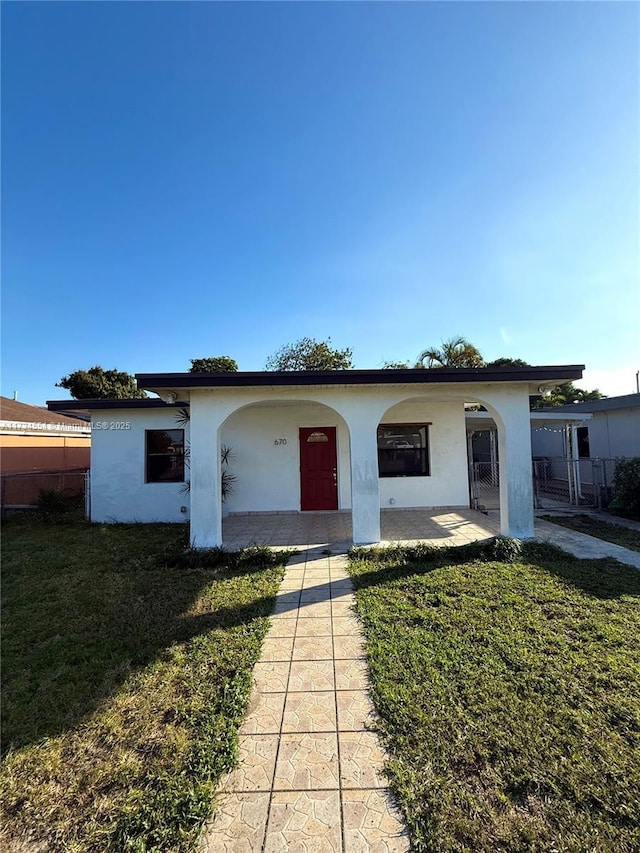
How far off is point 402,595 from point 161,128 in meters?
10.4

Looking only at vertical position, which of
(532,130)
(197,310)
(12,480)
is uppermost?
(532,130)

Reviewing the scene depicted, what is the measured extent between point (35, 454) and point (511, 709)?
732 inches

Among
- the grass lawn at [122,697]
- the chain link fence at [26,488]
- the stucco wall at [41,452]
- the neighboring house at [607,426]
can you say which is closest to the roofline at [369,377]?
the grass lawn at [122,697]

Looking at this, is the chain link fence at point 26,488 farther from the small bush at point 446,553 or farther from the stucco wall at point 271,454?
the small bush at point 446,553

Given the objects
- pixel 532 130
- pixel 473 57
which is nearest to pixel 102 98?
pixel 473 57

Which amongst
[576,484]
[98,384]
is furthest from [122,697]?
[98,384]

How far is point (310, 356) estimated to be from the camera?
27.8 metres

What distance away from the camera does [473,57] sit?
22.7ft

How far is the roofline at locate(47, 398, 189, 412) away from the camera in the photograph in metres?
10.1

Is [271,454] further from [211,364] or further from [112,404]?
[211,364]

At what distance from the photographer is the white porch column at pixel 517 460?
24.5 feet

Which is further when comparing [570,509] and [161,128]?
[570,509]

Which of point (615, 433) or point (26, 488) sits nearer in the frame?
point (26, 488)

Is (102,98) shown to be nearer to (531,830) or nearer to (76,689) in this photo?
(76,689)
